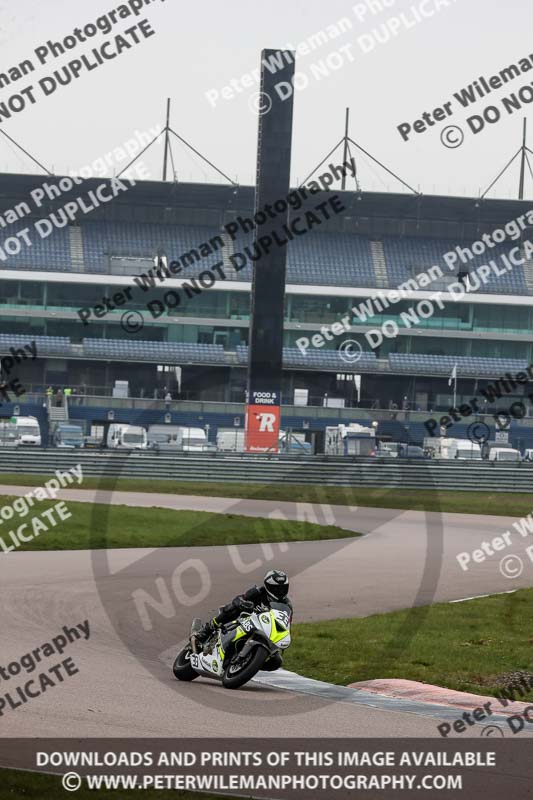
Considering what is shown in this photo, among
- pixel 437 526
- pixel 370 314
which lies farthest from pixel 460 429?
pixel 437 526

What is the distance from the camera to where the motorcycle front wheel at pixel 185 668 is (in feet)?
41.4

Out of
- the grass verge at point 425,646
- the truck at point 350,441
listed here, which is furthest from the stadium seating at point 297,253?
the grass verge at point 425,646

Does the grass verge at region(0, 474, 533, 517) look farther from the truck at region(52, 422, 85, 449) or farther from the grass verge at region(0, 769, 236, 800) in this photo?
the grass verge at region(0, 769, 236, 800)

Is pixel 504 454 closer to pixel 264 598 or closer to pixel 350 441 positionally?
pixel 350 441

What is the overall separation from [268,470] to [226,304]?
3080 cm

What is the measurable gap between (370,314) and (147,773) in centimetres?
6881

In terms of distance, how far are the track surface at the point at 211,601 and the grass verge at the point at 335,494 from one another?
261 centimetres

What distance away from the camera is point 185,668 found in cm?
1263

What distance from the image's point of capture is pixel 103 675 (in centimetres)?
1272

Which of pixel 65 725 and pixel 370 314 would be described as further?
pixel 370 314

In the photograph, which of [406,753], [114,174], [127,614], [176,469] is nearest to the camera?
[406,753]

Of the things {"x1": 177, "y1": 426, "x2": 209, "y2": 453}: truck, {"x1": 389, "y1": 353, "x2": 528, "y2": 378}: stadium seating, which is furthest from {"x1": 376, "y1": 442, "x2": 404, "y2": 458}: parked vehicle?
{"x1": 389, "y1": 353, "x2": 528, "y2": 378}: stadium seating

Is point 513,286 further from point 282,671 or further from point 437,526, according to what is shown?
point 282,671

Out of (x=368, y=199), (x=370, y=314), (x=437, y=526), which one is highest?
(x=368, y=199)
